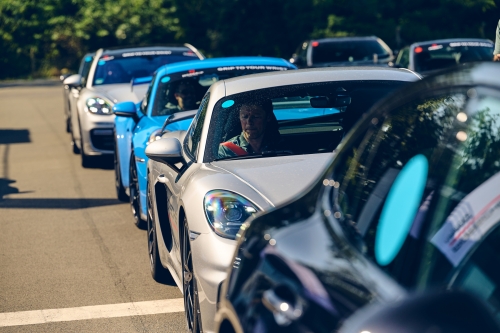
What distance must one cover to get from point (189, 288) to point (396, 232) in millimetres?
2792

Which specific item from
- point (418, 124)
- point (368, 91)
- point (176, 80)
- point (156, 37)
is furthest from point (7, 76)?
point (418, 124)

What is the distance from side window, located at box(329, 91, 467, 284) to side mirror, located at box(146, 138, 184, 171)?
2916mm

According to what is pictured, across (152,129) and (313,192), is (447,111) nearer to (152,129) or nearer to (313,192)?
(313,192)

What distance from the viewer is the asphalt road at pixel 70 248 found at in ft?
21.0

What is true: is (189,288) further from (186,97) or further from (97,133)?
(97,133)

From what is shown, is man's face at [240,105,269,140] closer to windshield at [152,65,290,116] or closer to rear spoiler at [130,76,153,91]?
windshield at [152,65,290,116]

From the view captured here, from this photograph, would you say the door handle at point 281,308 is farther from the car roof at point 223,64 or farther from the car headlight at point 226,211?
the car roof at point 223,64

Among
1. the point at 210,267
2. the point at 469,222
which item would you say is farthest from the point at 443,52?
the point at 469,222

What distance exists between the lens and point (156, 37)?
48531 mm

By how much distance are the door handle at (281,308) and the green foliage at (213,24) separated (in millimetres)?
21315

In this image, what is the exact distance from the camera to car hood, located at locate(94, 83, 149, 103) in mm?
12541

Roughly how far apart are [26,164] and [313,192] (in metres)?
12.1

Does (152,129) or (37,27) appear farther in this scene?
(37,27)

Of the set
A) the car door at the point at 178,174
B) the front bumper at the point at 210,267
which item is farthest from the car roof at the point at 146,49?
the front bumper at the point at 210,267
